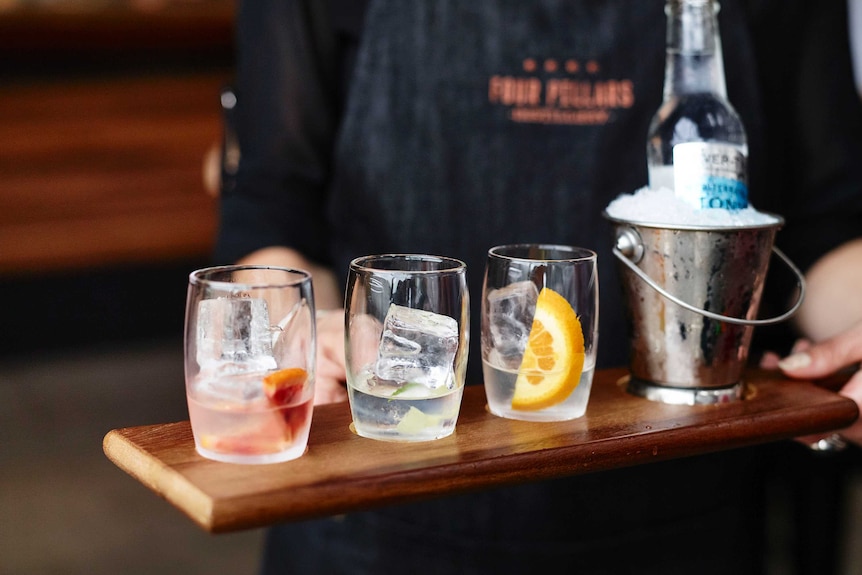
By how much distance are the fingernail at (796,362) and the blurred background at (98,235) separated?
249 cm

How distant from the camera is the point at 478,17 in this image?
142cm

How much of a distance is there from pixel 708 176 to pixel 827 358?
0.97ft

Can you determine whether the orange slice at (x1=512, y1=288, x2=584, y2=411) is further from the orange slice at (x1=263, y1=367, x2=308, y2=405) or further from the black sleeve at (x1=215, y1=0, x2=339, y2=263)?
the black sleeve at (x1=215, y1=0, x2=339, y2=263)

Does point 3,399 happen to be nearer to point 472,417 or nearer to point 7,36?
point 7,36

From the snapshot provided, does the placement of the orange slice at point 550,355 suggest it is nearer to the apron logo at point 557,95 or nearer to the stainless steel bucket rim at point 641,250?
the stainless steel bucket rim at point 641,250

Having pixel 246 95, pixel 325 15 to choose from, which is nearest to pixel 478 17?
pixel 325 15

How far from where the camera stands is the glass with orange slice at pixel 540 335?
92 centimetres

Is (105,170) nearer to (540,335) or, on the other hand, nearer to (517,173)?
(517,173)

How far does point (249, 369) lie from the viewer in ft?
2.64

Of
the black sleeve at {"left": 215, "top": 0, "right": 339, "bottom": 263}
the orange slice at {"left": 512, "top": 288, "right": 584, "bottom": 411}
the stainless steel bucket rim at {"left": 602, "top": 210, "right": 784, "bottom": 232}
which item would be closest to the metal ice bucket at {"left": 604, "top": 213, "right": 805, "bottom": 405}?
the stainless steel bucket rim at {"left": 602, "top": 210, "right": 784, "bottom": 232}

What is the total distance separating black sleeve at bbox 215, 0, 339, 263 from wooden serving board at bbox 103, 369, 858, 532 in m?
0.51

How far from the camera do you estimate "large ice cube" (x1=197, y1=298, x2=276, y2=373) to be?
2.63 ft

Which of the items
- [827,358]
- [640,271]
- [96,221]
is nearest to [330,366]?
[640,271]

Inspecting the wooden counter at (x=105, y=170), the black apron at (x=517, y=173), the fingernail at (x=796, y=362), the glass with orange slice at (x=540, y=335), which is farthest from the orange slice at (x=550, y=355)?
the wooden counter at (x=105, y=170)
